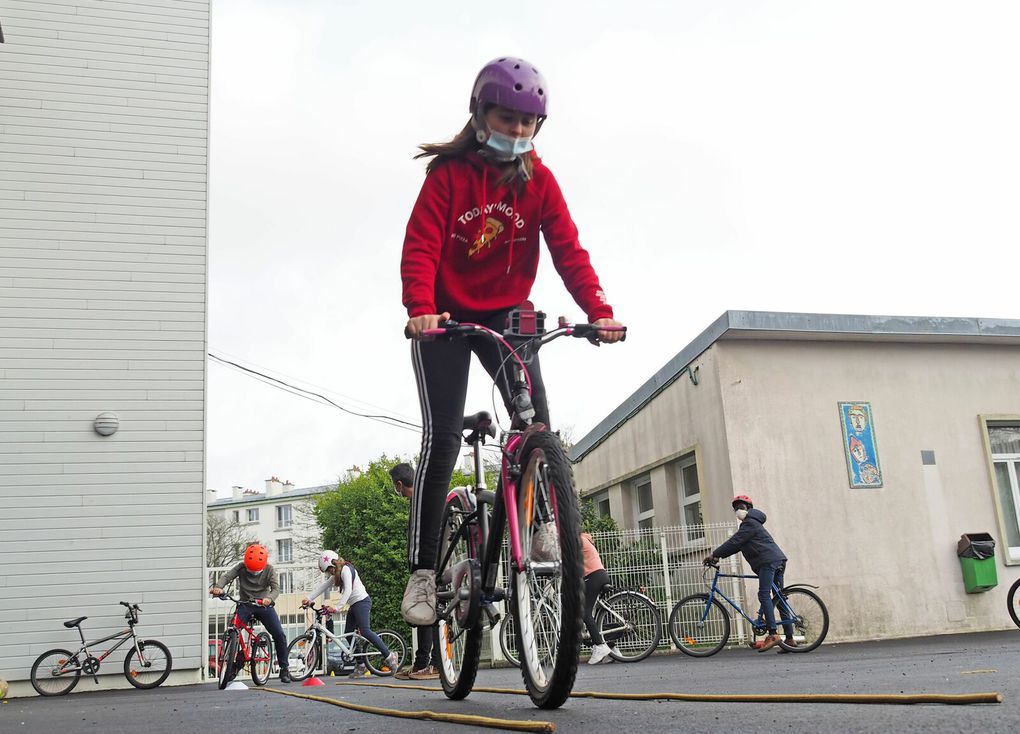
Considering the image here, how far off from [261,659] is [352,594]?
1.60 meters

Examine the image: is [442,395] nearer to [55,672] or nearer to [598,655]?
[598,655]

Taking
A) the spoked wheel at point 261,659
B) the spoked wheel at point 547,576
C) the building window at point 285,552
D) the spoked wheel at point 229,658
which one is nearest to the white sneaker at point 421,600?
the spoked wheel at point 547,576

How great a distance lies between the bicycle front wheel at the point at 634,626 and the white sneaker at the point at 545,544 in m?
8.18

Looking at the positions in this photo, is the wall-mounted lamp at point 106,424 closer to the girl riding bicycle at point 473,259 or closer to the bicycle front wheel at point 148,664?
the bicycle front wheel at point 148,664

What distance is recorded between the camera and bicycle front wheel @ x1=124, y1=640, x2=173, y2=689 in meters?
11.5

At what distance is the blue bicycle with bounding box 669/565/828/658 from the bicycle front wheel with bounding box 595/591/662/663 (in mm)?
848

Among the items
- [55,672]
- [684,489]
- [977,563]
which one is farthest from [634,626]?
[977,563]

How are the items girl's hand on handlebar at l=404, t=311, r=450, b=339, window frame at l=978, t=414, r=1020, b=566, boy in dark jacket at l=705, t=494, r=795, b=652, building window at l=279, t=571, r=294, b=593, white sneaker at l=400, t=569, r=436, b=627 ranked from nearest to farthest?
girl's hand on handlebar at l=404, t=311, r=450, b=339, white sneaker at l=400, t=569, r=436, b=627, boy in dark jacket at l=705, t=494, r=795, b=652, window frame at l=978, t=414, r=1020, b=566, building window at l=279, t=571, r=294, b=593

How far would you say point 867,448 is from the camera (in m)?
15.5

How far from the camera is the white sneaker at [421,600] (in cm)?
360

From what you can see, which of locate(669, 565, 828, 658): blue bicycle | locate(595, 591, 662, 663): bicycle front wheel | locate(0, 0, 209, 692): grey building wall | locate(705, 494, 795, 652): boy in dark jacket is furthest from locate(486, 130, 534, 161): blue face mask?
locate(0, 0, 209, 692): grey building wall

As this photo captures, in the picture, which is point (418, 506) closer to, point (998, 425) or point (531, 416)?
point (531, 416)

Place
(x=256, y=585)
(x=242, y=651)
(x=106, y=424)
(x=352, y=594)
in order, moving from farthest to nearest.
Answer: (x=352, y=594), (x=106, y=424), (x=256, y=585), (x=242, y=651)

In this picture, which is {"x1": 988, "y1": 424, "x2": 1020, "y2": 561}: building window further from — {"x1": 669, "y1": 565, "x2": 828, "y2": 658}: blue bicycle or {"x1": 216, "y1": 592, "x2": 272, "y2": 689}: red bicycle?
{"x1": 216, "y1": 592, "x2": 272, "y2": 689}: red bicycle
